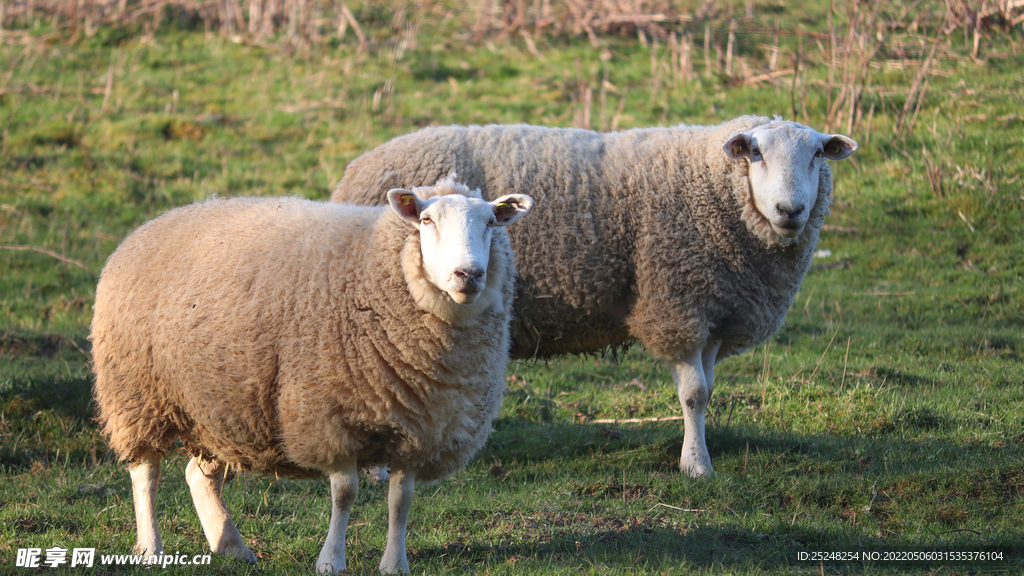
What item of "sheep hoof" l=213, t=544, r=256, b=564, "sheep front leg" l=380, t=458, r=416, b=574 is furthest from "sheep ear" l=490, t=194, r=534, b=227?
"sheep hoof" l=213, t=544, r=256, b=564

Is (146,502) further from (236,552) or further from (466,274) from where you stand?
(466,274)

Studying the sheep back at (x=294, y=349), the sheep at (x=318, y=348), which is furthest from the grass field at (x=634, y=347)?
the sheep back at (x=294, y=349)

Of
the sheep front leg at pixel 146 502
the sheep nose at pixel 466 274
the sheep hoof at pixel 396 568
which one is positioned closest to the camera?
the sheep nose at pixel 466 274

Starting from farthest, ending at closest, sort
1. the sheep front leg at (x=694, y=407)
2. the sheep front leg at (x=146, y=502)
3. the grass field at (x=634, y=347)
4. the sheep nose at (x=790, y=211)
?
the sheep front leg at (x=694, y=407) < the sheep nose at (x=790, y=211) < the grass field at (x=634, y=347) < the sheep front leg at (x=146, y=502)

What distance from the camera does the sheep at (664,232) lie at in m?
5.34

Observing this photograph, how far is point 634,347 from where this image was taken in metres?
8.05

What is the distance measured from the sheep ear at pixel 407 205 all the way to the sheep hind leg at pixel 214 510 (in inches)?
66.6

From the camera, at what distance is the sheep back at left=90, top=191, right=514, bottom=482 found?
3762 mm

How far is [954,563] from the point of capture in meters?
3.87

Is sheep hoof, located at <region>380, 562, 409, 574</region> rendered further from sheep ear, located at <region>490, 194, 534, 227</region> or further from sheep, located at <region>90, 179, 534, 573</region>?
sheep ear, located at <region>490, 194, 534, 227</region>

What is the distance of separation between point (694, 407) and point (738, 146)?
1658mm

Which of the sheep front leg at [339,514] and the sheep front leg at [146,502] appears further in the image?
the sheep front leg at [146,502]

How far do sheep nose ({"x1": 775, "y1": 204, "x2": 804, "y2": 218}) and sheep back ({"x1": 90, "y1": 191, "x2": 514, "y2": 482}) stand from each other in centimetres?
195

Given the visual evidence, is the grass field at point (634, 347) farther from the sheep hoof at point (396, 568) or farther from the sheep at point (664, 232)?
the sheep at point (664, 232)
